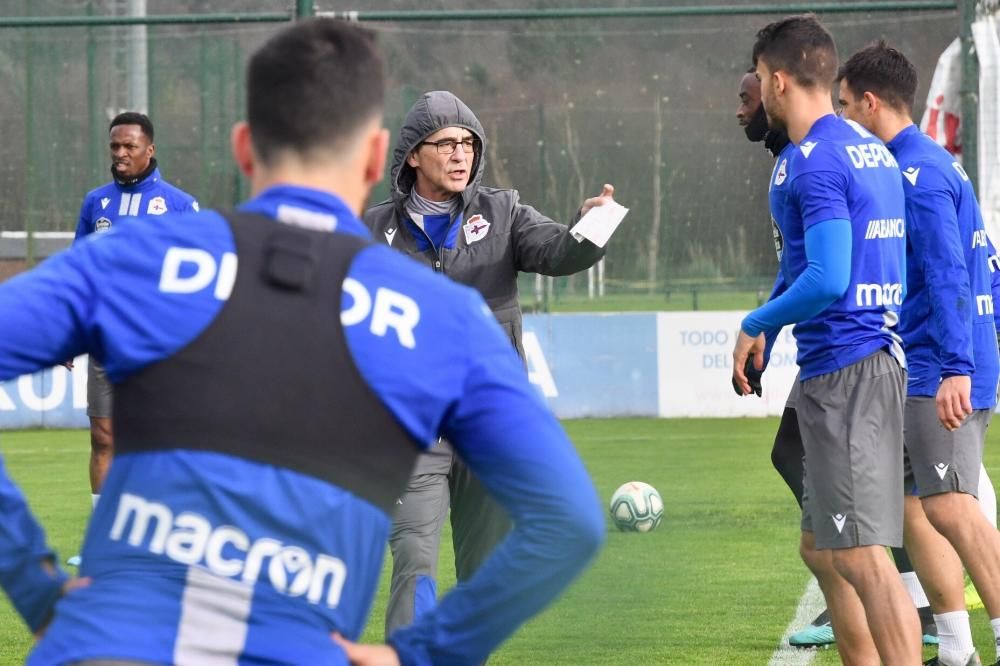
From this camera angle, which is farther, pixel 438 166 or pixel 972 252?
pixel 972 252

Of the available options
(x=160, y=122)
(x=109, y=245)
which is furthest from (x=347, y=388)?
(x=160, y=122)

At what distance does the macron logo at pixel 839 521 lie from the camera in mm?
4617

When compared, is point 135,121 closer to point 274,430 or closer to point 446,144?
point 446,144

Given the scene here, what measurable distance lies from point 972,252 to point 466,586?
4.15m

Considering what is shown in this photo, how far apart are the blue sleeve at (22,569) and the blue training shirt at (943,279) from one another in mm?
3866

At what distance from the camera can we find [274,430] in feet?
6.36

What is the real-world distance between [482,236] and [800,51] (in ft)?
3.94

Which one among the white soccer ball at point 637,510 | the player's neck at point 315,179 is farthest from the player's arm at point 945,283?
the white soccer ball at point 637,510

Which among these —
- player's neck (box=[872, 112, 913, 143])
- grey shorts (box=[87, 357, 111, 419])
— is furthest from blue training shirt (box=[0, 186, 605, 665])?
grey shorts (box=[87, 357, 111, 419])

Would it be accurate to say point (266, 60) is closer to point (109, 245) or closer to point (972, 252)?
point (109, 245)

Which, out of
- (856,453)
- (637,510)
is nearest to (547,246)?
(856,453)

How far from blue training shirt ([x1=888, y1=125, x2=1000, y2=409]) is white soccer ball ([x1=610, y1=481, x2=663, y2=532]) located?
3.62 m

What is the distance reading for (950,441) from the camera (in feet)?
18.6

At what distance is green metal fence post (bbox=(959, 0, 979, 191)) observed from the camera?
39.3 ft
